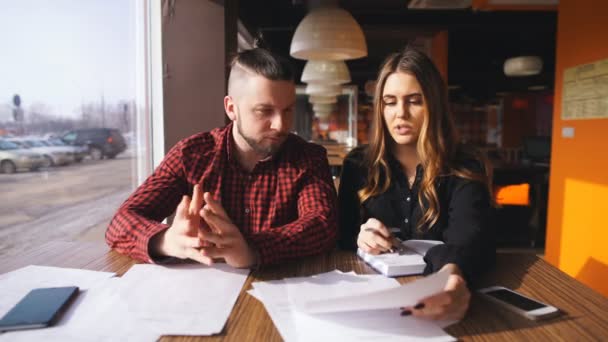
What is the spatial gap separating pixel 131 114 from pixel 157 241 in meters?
1.67

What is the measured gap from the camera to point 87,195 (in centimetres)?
205

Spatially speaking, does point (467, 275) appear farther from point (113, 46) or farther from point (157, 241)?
point (113, 46)

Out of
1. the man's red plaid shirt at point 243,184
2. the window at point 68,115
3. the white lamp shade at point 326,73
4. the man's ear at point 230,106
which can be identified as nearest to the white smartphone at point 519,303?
the man's red plaid shirt at point 243,184

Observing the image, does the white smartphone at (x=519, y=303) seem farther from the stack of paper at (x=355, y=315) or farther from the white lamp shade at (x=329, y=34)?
the white lamp shade at (x=329, y=34)

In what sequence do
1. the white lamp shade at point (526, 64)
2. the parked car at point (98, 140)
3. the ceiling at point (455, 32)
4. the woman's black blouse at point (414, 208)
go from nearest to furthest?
1. the woman's black blouse at point (414, 208)
2. the parked car at point (98, 140)
3. the ceiling at point (455, 32)
4. the white lamp shade at point (526, 64)

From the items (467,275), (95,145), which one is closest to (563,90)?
(467,275)

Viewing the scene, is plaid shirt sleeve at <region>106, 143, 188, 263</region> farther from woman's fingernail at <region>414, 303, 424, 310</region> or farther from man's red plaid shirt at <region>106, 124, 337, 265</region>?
woman's fingernail at <region>414, 303, 424, 310</region>

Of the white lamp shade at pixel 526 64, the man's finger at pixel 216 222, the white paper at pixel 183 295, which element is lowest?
the white paper at pixel 183 295

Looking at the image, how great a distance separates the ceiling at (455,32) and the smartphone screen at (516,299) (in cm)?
189

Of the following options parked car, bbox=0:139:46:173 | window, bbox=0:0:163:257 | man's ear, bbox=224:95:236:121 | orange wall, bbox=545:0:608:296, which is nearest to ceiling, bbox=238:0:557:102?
window, bbox=0:0:163:257

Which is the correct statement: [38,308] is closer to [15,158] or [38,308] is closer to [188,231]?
[188,231]

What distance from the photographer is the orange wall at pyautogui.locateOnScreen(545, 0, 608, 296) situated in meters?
3.18

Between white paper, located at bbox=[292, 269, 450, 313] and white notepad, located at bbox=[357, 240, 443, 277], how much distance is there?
308 mm

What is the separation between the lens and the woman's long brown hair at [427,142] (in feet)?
4.93
